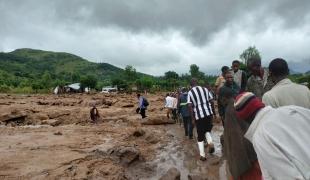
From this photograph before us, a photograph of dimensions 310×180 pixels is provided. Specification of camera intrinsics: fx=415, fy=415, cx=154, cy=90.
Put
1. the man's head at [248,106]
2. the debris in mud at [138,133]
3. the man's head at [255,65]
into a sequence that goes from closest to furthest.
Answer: the man's head at [248,106] → the man's head at [255,65] → the debris in mud at [138,133]

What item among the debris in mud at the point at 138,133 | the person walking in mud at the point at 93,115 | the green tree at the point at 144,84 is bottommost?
the debris in mud at the point at 138,133

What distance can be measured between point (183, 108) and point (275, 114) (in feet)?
34.8

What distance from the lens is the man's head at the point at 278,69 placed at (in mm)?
4336

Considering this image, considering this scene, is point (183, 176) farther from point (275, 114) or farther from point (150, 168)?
point (275, 114)

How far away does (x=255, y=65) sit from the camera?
6996mm

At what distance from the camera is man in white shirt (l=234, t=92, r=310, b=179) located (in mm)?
2324

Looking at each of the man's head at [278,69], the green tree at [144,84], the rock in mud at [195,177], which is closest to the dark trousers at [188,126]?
the rock in mud at [195,177]

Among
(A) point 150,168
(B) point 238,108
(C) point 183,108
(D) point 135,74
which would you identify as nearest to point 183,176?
(A) point 150,168

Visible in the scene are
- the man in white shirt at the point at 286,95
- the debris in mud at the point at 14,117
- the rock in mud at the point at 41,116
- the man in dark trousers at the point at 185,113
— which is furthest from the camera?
the rock in mud at the point at 41,116

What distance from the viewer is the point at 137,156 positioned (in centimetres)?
969

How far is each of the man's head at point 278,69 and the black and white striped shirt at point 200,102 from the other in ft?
15.5

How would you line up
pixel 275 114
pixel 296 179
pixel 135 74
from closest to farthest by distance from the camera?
pixel 296 179
pixel 275 114
pixel 135 74

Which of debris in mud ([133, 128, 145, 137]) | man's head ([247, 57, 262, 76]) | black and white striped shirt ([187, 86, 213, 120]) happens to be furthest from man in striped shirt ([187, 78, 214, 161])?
debris in mud ([133, 128, 145, 137])

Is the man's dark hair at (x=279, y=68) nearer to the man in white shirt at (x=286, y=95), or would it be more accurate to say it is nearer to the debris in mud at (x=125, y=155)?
the man in white shirt at (x=286, y=95)
